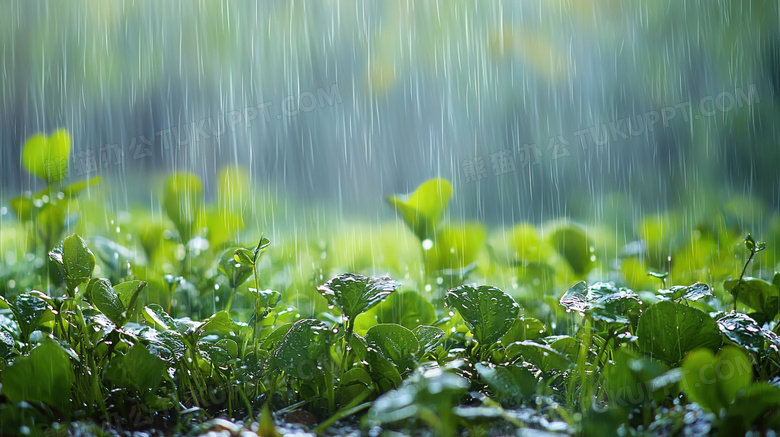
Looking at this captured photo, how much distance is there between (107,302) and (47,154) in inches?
11.6

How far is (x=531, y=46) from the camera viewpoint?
170cm

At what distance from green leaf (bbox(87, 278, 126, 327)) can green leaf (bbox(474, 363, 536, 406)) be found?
0.25 metres

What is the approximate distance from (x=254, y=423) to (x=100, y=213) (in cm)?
92

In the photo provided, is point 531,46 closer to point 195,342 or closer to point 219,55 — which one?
point 219,55

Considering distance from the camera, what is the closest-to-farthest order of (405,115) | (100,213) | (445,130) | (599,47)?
(100,213), (599,47), (445,130), (405,115)

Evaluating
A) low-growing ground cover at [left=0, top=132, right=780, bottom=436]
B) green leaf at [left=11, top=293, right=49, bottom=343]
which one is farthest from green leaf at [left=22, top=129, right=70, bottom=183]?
green leaf at [left=11, top=293, right=49, bottom=343]

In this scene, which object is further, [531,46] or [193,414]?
[531,46]

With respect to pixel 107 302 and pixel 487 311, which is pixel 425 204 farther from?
pixel 107 302

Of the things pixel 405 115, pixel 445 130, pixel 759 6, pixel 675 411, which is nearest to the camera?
pixel 675 411

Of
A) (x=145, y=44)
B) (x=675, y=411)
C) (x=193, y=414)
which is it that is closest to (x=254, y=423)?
(x=193, y=414)

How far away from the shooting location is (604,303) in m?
0.41

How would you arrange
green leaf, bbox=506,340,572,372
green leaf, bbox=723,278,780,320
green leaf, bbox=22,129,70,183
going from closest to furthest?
green leaf, bbox=506,340,572,372 → green leaf, bbox=723,278,780,320 → green leaf, bbox=22,129,70,183

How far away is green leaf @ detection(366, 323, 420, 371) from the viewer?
406mm

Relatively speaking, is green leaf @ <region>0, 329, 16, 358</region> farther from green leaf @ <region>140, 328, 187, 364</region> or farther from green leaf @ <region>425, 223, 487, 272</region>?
green leaf @ <region>425, 223, 487, 272</region>
